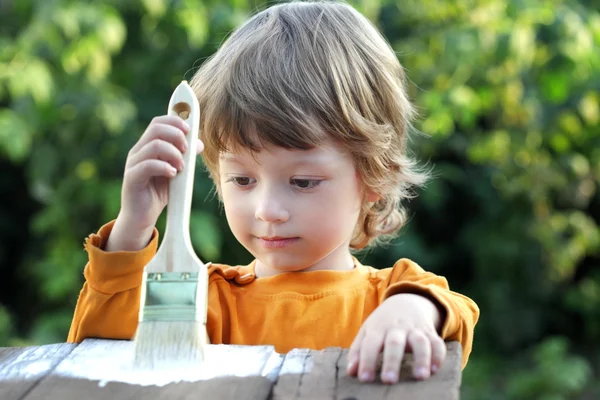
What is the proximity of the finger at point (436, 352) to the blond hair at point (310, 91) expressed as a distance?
490 mm

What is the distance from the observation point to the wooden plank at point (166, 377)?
119cm

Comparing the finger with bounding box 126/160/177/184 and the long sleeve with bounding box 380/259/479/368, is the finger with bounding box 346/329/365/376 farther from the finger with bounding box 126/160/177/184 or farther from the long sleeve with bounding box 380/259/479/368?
the finger with bounding box 126/160/177/184

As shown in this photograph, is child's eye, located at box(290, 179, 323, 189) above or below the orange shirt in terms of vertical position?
above

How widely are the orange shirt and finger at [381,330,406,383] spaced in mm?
292

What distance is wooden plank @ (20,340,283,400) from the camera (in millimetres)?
1186

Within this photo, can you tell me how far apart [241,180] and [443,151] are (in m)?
2.91

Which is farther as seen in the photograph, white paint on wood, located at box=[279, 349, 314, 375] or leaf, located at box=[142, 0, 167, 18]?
leaf, located at box=[142, 0, 167, 18]

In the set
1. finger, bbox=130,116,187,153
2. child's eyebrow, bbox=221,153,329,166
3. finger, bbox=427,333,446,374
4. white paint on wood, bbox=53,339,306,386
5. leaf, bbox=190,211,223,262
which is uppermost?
finger, bbox=130,116,187,153

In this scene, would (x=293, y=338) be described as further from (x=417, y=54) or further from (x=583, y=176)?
(x=583, y=176)

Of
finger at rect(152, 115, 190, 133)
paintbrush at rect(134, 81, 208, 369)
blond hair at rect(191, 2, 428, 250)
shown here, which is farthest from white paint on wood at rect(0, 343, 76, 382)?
blond hair at rect(191, 2, 428, 250)

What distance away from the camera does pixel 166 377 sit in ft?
4.10

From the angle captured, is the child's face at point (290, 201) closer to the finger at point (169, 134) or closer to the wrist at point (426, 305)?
the finger at point (169, 134)

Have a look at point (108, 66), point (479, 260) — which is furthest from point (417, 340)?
point (479, 260)

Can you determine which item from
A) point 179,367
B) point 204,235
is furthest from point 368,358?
point 204,235
